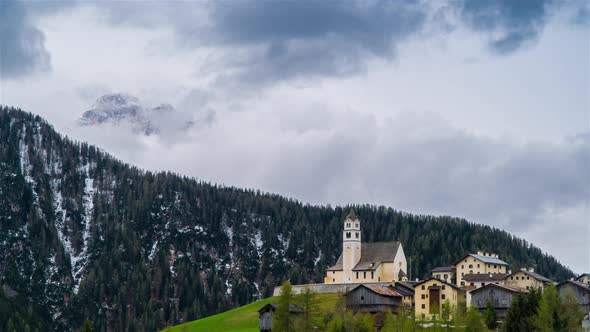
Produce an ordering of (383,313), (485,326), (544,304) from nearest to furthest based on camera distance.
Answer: (544,304) → (485,326) → (383,313)

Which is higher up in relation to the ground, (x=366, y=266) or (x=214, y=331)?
(x=366, y=266)

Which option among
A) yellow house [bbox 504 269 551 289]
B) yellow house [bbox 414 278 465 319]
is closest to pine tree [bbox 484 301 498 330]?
yellow house [bbox 414 278 465 319]

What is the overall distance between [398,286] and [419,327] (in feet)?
95.0

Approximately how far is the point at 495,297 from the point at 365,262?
44.8 meters

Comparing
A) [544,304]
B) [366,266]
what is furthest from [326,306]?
[544,304]

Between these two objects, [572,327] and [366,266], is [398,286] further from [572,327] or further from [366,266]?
[572,327]

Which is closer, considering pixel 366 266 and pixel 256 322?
pixel 256 322

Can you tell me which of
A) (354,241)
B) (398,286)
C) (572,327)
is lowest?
(572,327)

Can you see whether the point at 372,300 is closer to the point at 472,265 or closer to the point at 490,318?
the point at 490,318

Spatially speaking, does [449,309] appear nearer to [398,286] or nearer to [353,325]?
[353,325]

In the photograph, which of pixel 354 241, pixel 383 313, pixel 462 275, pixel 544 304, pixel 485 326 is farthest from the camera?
pixel 354 241

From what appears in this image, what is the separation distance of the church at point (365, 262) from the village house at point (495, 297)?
35174 millimetres

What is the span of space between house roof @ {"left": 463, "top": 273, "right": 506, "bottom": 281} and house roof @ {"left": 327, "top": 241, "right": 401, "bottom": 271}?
18870 mm

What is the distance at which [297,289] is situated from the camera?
186 metres
